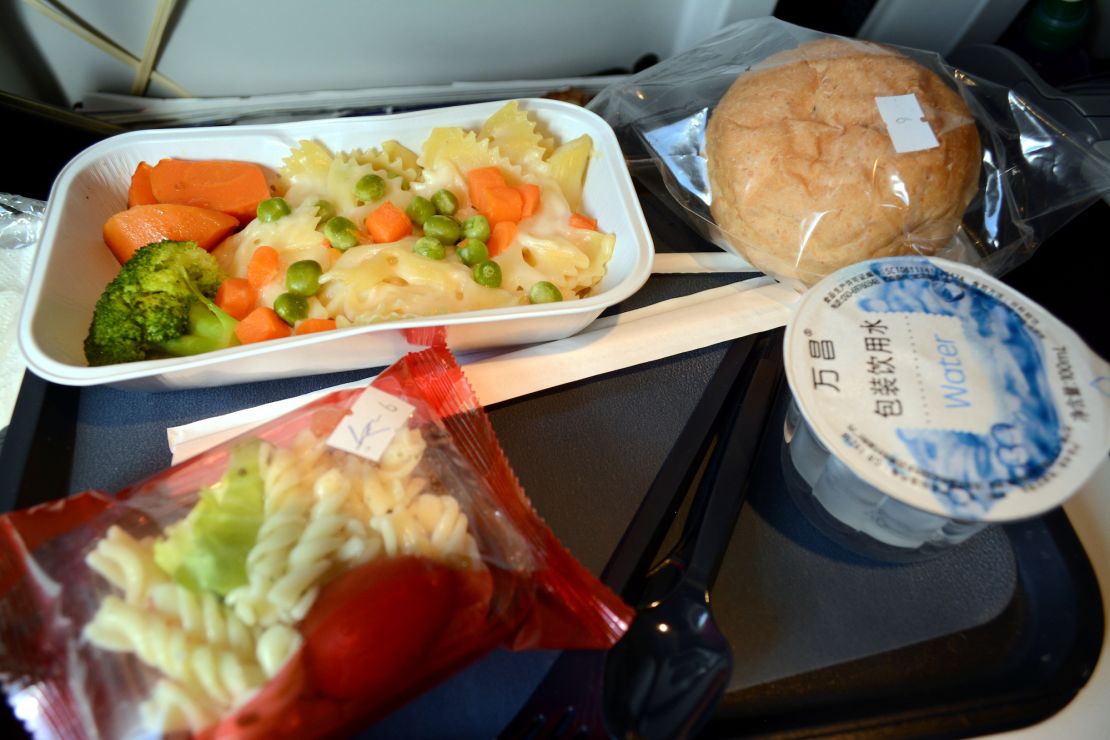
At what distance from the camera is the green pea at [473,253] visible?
141 centimetres

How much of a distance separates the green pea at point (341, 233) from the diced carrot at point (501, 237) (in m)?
0.29

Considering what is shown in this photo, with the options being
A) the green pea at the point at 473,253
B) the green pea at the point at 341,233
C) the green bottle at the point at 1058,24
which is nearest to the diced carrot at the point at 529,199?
the green pea at the point at 473,253

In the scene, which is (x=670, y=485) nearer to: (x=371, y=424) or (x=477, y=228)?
(x=371, y=424)

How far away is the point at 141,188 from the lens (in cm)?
144

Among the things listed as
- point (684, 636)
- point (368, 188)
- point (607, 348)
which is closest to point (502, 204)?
point (368, 188)

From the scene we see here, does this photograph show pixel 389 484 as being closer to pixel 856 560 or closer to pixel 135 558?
pixel 135 558

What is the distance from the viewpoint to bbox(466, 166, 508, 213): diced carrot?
1.48 metres

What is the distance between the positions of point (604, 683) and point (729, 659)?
0.20m

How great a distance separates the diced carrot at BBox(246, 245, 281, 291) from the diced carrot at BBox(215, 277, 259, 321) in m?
0.02

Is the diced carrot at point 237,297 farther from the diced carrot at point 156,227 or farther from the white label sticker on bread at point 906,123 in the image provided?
the white label sticker on bread at point 906,123

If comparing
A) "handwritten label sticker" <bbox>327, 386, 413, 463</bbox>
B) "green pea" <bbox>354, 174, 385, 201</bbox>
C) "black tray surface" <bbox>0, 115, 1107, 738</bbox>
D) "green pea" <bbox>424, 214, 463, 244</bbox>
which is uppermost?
"green pea" <bbox>354, 174, 385, 201</bbox>

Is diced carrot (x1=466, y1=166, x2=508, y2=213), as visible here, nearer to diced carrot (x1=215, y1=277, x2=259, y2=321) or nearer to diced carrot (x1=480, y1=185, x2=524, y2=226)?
diced carrot (x1=480, y1=185, x2=524, y2=226)

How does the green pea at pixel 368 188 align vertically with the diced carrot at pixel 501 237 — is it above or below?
above

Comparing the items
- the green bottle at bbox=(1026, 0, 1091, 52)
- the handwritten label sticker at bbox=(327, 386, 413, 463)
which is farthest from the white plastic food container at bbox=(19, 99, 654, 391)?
the green bottle at bbox=(1026, 0, 1091, 52)
